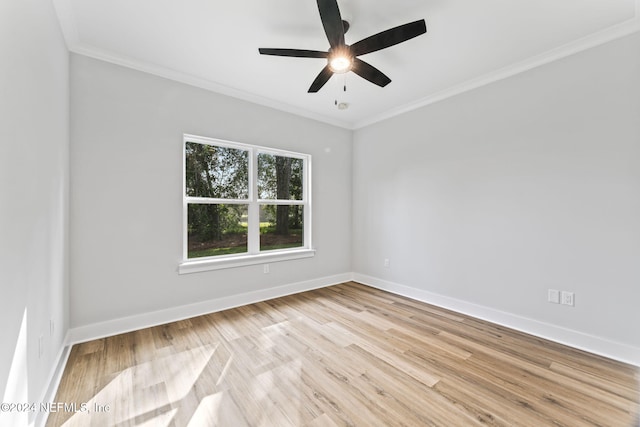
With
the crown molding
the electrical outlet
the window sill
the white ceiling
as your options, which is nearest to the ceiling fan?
the white ceiling

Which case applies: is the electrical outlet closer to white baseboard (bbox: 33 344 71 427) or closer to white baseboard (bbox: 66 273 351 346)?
white baseboard (bbox: 66 273 351 346)

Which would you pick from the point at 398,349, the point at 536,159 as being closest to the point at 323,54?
the point at 536,159

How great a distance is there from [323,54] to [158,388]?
8.93 feet

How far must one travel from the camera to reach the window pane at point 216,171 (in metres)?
3.11

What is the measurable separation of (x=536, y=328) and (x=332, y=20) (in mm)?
3260

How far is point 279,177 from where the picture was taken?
3.90 metres

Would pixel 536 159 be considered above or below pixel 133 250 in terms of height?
above

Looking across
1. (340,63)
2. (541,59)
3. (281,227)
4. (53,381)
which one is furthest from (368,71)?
(53,381)

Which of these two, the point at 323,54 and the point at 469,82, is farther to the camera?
the point at 469,82

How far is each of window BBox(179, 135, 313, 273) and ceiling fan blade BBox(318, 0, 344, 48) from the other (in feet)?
6.17

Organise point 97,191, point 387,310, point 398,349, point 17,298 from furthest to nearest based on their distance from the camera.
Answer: point 387,310, point 97,191, point 398,349, point 17,298

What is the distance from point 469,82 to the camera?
306 cm

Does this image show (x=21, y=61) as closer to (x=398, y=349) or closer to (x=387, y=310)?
(x=398, y=349)

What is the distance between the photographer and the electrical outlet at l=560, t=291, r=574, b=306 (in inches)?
95.0
